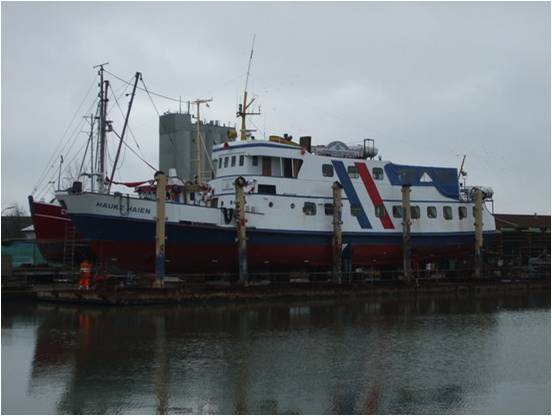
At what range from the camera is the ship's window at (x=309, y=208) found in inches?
1337

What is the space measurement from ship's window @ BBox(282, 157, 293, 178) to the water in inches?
335

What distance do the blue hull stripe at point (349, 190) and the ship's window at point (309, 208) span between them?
205cm

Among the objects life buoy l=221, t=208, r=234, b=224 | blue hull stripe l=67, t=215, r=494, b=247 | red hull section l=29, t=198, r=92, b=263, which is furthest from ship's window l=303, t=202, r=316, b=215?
red hull section l=29, t=198, r=92, b=263

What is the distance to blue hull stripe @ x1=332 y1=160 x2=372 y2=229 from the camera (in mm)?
35344

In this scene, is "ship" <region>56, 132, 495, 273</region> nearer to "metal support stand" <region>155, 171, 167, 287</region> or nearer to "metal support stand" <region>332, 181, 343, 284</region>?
"metal support stand" <region>332, 181, 343, 284</region>

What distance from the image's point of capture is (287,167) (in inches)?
1356

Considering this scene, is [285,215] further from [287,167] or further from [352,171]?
[352,171]

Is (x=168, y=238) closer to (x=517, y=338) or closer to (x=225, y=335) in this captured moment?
(x=225, y=335)

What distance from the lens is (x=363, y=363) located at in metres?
16.9

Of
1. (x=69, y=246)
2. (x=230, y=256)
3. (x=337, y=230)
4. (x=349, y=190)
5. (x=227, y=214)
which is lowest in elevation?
(x=230, y=256)

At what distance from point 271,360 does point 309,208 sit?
17314mm

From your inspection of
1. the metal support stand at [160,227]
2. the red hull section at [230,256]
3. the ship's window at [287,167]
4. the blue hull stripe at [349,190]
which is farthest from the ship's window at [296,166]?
the metal support stand at [160,227]

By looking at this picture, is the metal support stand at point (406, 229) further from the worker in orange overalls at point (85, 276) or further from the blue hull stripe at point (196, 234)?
the worker in orange overalls at point (85, 276)

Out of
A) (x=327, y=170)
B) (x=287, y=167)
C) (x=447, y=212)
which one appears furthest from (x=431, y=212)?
(x=287, y=167)
